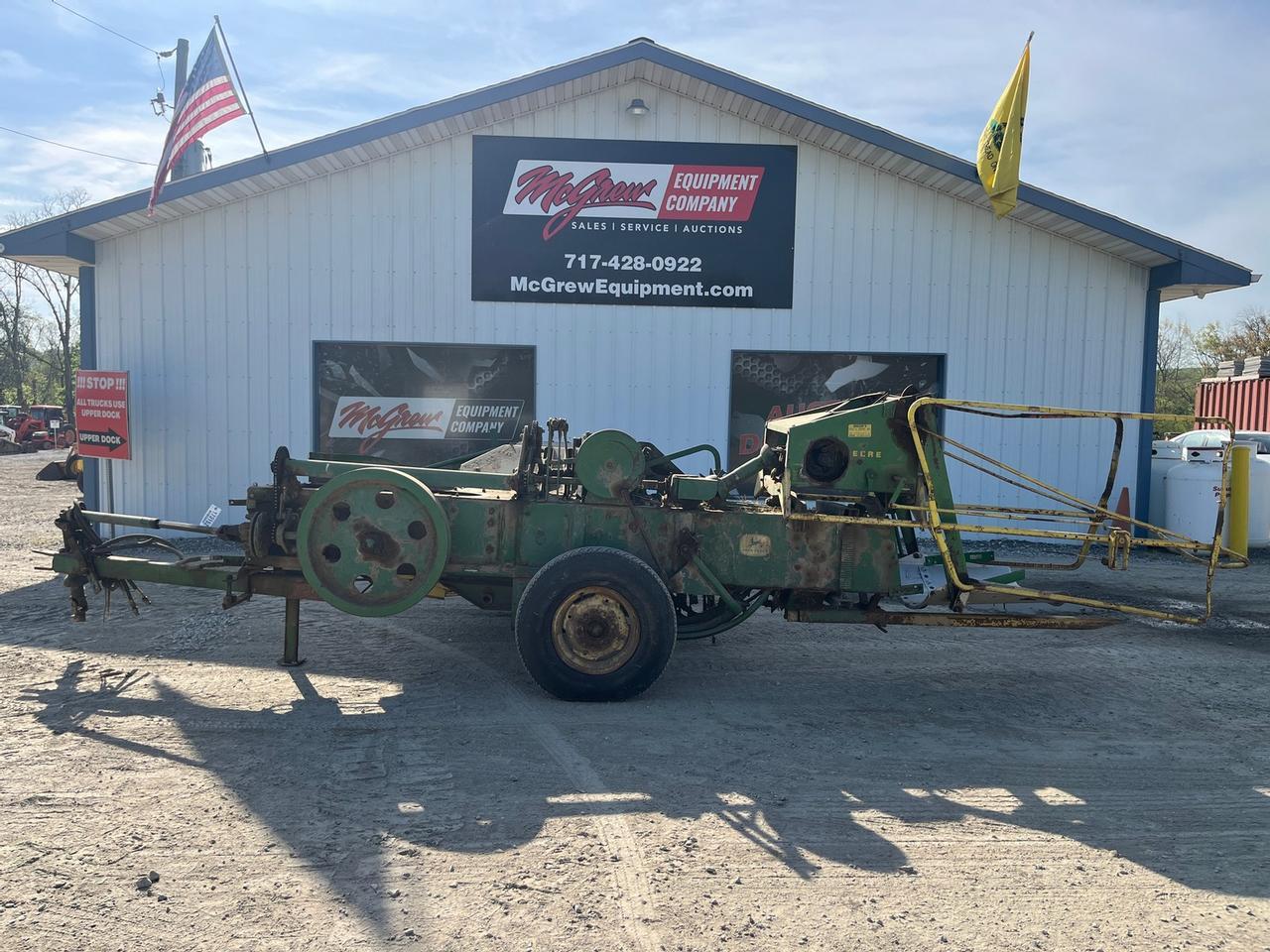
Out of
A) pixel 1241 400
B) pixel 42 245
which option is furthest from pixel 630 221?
pixel 1241 400

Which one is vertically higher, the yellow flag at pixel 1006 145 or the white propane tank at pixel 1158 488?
the yellow flag at pixel 1006 145

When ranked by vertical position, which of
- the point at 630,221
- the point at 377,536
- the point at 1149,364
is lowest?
the point at 377,536

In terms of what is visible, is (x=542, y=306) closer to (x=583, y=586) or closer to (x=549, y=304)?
(x=549, y=304)

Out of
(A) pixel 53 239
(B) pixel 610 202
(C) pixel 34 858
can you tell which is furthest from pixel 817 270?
(C) pixel 34 858

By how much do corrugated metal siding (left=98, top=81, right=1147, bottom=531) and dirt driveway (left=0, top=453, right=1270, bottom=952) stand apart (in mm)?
4942

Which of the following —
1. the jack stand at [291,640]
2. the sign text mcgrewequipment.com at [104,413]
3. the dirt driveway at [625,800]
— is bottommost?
the dirt driveway at [625,800]

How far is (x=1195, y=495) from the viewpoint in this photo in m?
11.8

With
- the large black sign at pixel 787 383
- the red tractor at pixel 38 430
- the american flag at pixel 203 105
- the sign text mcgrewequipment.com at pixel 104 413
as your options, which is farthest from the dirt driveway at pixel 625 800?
the red tractor at pixel 38 430

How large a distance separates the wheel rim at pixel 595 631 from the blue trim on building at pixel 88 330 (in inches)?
345

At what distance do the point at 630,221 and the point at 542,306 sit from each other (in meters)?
1.54

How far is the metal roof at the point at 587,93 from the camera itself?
10453 mm

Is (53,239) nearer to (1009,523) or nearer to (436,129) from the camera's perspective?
(436,129)

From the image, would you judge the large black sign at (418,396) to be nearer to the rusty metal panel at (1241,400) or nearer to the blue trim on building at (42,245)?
the blue trim on building at (42,245)

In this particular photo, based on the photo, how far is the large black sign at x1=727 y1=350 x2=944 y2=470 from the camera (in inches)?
456
